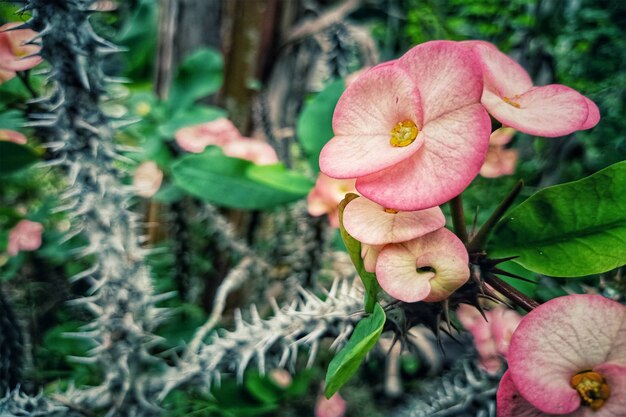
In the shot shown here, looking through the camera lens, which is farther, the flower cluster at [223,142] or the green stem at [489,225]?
the flower cluster at [223,142]

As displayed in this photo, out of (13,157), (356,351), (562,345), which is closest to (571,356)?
(562,345)

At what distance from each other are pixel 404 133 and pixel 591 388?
19cm

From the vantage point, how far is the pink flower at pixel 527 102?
0.28 m

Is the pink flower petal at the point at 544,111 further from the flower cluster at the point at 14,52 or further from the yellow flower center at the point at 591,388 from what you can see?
the flower cluster at the point at 14,52

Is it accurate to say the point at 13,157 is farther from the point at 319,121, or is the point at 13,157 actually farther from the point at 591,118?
the point at 591,118

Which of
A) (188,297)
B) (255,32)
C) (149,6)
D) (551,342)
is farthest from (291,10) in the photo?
(551,342)

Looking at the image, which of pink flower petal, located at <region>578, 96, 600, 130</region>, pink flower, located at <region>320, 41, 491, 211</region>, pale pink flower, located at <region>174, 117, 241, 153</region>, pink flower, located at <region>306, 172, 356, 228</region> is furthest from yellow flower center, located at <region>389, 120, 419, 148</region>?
pale pink flower, located at <region>174, 117, 241, 153</region>

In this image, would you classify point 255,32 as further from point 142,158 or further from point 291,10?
point 142,158

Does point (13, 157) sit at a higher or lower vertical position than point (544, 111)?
lower

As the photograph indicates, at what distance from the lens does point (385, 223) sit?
273 millimetres

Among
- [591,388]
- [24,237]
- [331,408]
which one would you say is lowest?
[331,408]

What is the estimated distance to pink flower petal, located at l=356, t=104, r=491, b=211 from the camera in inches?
9.8

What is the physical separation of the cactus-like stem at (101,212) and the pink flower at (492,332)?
1.29 feet

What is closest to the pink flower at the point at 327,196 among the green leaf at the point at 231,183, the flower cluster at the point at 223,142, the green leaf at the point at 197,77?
the green leaf at the point at 231,183
